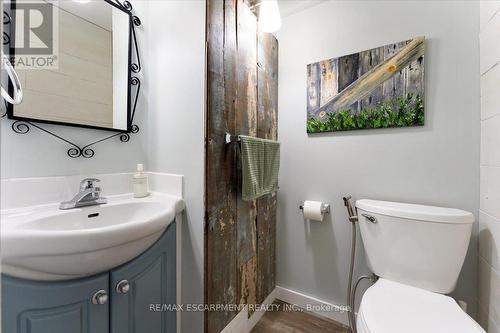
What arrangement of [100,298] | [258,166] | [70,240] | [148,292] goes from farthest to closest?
[258,166]
[148,292]
[100,298]
[70,240]

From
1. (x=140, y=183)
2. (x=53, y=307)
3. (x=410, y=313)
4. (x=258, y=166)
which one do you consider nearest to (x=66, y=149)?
(x=140, y=183)

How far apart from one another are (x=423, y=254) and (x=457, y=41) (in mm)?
1086

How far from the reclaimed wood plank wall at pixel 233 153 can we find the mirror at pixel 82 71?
1.63 feet

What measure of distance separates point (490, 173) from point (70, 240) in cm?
166

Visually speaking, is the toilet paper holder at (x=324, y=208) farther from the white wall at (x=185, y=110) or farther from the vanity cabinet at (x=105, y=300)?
the vanity cabinet at (x=105, y=300)

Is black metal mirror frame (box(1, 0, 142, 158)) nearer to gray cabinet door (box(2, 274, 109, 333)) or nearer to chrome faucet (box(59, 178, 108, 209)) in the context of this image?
chrome faucet (box(59, 178, 108, 209))

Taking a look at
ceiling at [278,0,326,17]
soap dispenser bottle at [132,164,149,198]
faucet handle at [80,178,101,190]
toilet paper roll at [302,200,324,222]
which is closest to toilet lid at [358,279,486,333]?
toilet paper roll at [302,200,324,222]

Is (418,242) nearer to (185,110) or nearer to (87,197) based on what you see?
(185,110)

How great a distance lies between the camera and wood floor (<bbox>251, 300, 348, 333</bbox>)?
138 centimetres

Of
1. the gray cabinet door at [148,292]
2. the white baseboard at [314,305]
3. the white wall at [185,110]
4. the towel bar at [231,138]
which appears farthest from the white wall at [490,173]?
the gray cabinet door at [148,292]

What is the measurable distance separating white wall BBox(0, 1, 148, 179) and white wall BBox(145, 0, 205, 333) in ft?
0.26

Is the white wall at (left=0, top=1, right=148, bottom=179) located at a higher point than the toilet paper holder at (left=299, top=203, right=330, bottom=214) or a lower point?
higher

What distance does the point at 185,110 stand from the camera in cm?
108

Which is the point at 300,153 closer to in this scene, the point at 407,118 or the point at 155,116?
the point at 407,118
